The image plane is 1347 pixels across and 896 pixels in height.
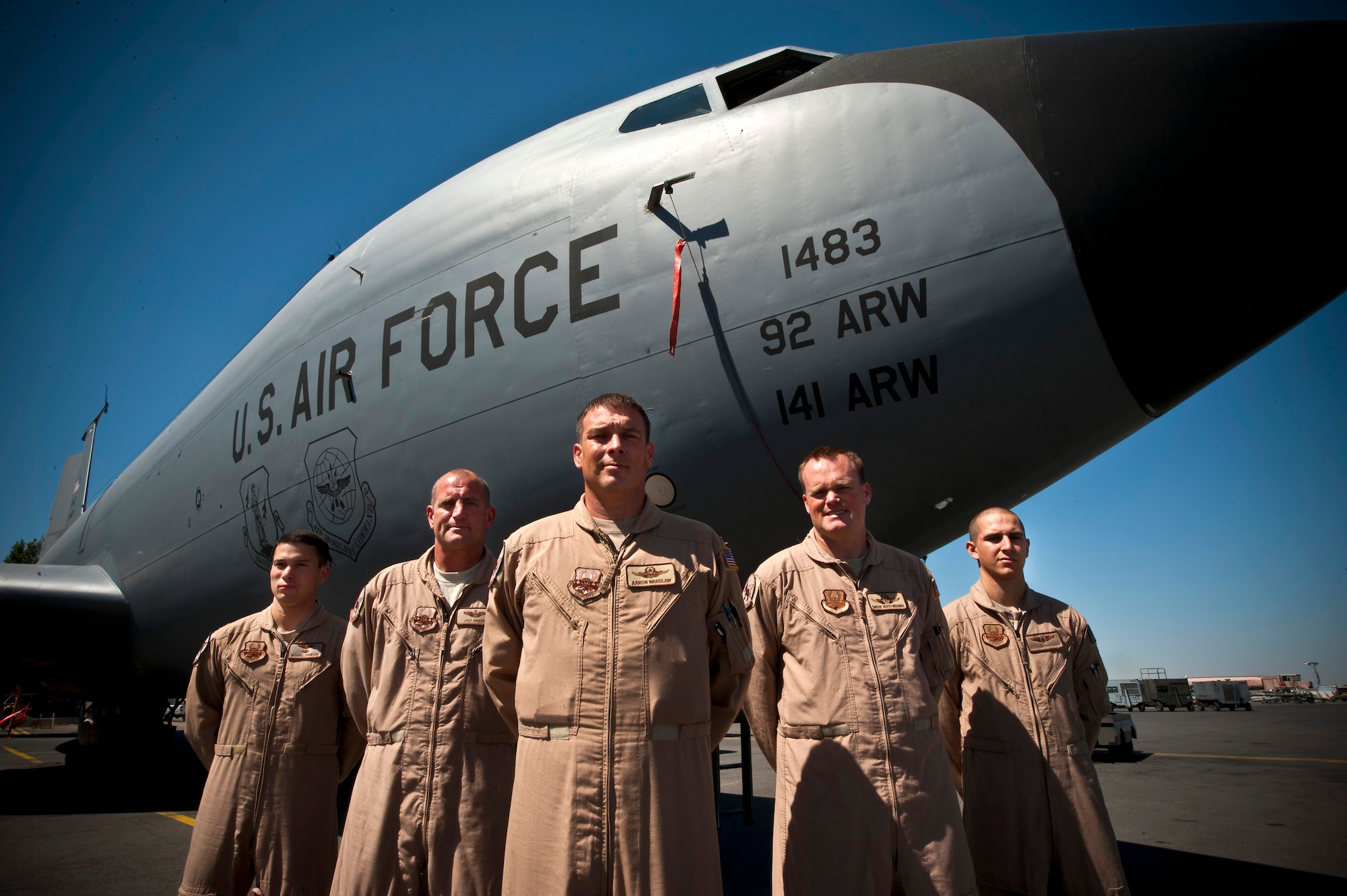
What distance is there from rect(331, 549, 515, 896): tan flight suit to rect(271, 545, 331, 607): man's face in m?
0.79

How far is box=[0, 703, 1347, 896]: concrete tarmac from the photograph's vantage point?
4828mm

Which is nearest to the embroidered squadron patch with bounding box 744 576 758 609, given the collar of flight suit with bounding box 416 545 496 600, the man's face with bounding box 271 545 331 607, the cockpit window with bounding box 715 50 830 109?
the collar of flight suit with bounding box 416 545 496 600

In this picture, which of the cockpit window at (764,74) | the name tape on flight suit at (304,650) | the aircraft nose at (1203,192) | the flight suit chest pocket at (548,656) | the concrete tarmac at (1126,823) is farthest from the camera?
the concrete tarmac at (1126,823)

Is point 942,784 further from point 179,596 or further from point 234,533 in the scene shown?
point 179,596

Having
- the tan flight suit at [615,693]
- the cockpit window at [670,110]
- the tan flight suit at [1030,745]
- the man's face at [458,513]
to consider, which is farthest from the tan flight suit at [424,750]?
the cockpit window at [670,110]

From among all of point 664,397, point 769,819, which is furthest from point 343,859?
point 769,819

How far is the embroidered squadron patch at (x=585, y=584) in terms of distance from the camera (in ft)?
7.21

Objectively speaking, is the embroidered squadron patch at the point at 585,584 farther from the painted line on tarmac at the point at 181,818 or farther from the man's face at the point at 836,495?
the painted line on tarmac at the point at 181,818

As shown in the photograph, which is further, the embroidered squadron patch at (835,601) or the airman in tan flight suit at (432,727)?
the embroidered squadron patch at (835,601)

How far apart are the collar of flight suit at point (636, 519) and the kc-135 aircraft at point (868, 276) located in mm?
1354

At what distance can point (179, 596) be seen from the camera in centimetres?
739

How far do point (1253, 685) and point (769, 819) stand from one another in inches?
3305

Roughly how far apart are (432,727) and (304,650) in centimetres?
129

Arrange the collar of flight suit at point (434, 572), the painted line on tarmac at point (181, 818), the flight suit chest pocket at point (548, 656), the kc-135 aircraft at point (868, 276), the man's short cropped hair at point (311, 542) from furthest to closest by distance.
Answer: the painted line on tarmac at point (181, 818), the man's short cropped hair at point (311, 542), the kc-135 aircraft at point (868, 276), the collar of flight suit at point (434, 572), the flight suit chest pocket at point (548, 656)
